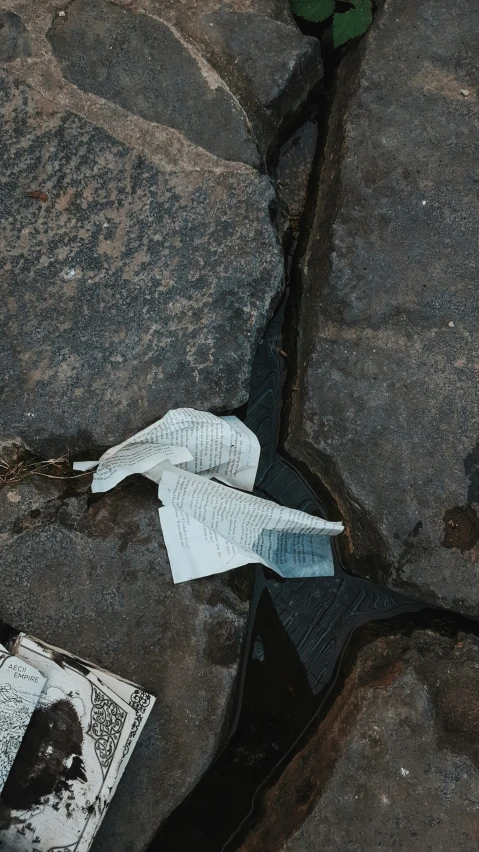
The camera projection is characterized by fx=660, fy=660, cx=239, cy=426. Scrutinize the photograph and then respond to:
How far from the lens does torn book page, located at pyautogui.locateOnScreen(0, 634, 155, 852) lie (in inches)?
70.6

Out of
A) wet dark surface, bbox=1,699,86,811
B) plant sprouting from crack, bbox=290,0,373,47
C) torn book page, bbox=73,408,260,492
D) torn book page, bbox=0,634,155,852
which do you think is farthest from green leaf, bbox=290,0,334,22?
wet dark surface, bbox=1,699,86,811

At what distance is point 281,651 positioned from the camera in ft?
7.11

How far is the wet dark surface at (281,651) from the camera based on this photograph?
83.0 inches

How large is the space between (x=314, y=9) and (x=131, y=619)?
2013 millimetres

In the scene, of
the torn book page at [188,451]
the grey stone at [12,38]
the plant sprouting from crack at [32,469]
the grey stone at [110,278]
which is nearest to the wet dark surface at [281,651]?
the torn book page at [188,451]

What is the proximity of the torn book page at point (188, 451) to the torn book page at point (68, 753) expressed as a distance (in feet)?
1.75

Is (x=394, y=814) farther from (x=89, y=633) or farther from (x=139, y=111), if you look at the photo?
(x=139, y=111)

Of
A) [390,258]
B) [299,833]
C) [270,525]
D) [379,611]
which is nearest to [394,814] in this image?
[299,833]

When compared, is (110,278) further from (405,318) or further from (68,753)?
(68,753)

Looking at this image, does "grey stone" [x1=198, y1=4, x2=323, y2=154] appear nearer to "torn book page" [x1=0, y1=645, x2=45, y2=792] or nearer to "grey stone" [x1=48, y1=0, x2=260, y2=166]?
"grey stone" [x1=48, y1=0, x2=260, y2=166]

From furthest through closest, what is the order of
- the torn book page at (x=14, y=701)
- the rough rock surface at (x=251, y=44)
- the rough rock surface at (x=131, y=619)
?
the rough rock surface at (x=251, y=44) → the rough rock surface at (x=131, y=619) → the torn book page at (x=14, y=701)

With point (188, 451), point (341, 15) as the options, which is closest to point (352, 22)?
point (341, 15)

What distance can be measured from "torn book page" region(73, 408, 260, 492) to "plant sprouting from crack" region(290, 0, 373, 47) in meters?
1.28

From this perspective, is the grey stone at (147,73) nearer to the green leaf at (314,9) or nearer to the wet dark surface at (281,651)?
the green leaf at (314,9)
